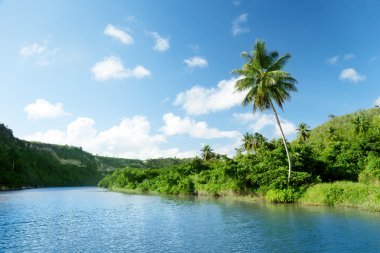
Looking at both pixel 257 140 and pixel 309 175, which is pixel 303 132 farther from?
pixel 309 175

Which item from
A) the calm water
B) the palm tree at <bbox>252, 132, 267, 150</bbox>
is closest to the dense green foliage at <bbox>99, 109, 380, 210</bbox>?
the calm water

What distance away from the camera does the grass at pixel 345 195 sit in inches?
1329

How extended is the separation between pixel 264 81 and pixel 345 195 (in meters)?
17.4

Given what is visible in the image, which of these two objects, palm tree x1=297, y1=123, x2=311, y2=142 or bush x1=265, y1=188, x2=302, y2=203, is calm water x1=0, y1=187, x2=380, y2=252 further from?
palm tree x1=297, y1=123, x2=311, y2=142

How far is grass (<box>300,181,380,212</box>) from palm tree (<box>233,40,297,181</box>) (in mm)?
5102

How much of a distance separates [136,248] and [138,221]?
520 inches

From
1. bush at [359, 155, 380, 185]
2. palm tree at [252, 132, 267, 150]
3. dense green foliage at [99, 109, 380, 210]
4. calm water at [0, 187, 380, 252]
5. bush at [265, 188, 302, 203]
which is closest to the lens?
calm water at [0, 187, 380, 252]

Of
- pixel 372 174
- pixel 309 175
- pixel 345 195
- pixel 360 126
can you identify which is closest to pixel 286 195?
pixel 309 175

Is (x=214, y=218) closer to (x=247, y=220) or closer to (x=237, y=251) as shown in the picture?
(x=247, y=220)

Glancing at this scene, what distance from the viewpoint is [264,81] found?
44125 mm

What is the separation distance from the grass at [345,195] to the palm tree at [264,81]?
510 centimetres

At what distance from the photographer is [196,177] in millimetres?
73000

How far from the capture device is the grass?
111 feet

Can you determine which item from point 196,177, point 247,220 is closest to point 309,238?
point 247,220
